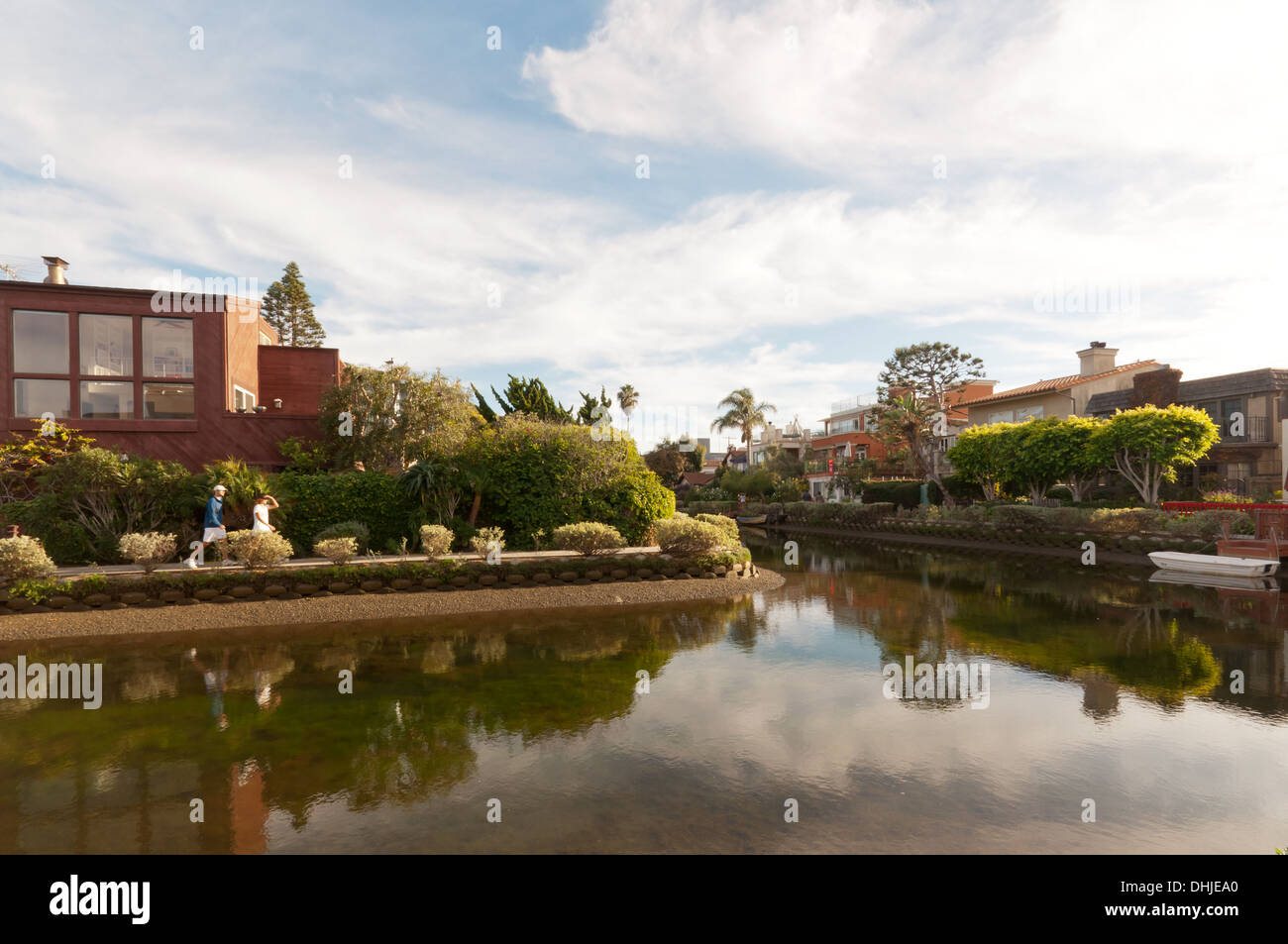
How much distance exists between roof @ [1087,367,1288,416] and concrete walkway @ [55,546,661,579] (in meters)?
37.1

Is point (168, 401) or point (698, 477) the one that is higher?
point (168, 401)

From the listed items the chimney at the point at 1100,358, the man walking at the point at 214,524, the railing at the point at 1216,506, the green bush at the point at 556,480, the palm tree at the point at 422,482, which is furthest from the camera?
the chimney at the point at 1100,358

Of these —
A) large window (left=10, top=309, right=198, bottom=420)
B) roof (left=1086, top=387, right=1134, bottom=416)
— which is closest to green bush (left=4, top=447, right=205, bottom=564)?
large window (left=10, top=309, right=198, bottom=420)

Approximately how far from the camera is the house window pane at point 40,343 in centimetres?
1894

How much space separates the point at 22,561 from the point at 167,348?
32.6 feet

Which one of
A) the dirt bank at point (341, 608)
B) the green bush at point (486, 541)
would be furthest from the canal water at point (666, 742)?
the green bush at point (486, 541)

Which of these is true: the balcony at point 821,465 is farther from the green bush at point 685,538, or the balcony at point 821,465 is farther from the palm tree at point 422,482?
the palm tree at point 422,482

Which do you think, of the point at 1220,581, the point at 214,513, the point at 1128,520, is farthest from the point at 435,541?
the point at 1128,520

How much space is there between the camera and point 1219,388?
36.0m

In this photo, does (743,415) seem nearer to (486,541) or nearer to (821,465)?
(821,465)

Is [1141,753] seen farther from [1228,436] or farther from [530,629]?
[1228,436]

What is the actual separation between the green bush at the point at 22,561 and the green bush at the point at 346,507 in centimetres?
491
